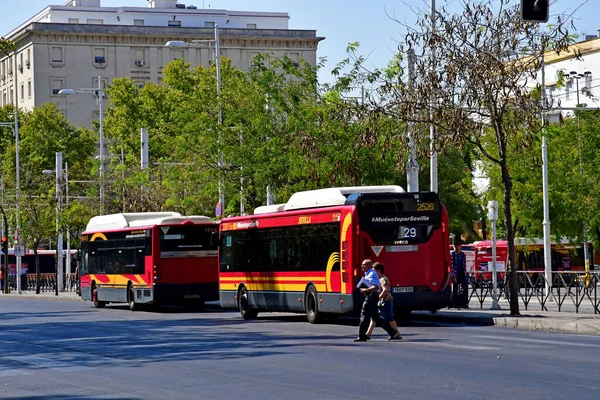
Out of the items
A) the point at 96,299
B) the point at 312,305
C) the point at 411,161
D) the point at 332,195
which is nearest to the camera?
the point at 332,195

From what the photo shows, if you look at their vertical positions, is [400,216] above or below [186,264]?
above

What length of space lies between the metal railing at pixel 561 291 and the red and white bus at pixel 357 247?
3498 mm

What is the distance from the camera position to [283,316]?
3659cm

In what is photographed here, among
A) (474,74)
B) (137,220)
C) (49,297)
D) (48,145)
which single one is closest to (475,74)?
(474,74)

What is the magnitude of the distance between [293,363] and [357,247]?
10100 mm

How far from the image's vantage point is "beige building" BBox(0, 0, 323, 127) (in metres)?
122

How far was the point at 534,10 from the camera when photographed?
62.2 ft

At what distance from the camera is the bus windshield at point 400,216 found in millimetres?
29344

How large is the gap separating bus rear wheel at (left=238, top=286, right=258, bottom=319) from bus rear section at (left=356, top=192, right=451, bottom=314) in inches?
260

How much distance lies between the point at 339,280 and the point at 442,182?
48.1 metres

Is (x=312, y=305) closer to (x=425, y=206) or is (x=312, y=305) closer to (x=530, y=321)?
(x=425, y=206)

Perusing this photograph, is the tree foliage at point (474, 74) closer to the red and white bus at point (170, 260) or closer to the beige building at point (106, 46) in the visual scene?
the red and white bus at point (170, 260)

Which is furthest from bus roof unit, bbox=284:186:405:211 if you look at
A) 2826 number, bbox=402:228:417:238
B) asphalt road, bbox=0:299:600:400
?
asphalt road, bbox=0:299:600:400

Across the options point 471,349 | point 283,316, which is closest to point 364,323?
point 471,349
